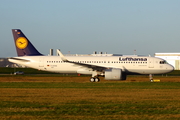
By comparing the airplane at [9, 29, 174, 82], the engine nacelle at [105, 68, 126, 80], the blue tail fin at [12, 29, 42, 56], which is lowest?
the engine nacelle at [105, 68, 126, 80]

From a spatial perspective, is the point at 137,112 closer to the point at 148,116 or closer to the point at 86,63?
the point at 148,116

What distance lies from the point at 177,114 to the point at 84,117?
400 centimetres

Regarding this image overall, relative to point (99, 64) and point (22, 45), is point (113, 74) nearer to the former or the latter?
point (99, 64)

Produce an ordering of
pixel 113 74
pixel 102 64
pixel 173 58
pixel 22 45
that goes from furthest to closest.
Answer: pixel 173 58
pixel 22 45
pixel 102 64
pixel 113 74

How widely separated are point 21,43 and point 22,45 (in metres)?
0.32

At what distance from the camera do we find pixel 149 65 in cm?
4247

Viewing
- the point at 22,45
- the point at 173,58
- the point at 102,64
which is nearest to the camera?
the point at 102,64

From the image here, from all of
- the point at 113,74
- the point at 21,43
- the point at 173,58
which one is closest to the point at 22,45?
the point at 21,43

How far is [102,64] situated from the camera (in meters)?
42.9

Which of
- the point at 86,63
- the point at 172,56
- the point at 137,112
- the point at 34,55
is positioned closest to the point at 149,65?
the point at 86,63

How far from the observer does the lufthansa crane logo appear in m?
44.7

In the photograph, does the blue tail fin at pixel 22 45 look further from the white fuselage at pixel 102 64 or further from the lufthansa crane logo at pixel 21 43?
the white fuselage at pixel 102 64

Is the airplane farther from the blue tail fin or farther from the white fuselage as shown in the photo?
the blue tail fin

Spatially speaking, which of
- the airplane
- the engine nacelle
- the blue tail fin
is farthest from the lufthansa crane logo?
the engine nacelle
